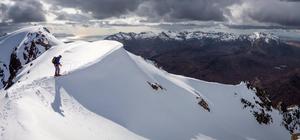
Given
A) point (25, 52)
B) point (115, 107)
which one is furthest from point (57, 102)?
point (25, 52)

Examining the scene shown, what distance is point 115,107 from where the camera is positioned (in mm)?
56406

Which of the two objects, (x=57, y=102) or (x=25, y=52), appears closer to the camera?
(x=57, y=102)

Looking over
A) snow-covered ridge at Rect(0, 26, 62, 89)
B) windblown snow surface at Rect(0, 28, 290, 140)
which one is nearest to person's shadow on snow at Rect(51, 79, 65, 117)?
windblown snow surface at Rect(0, 28, 290, 140)

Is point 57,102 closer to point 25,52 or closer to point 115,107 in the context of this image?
point 115,107

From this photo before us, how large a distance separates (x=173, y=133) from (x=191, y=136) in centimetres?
366

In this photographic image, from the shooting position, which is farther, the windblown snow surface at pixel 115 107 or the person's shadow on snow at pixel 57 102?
the person's shadow on snow at pixel 57 102

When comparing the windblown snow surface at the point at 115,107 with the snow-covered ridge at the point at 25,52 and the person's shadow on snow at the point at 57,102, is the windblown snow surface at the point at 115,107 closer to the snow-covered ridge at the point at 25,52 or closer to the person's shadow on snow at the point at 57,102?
the person's shadow on snow at the point at 57,102

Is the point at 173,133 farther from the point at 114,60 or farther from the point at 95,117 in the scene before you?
the point at 114,60

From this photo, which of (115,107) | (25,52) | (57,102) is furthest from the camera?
(25,52)

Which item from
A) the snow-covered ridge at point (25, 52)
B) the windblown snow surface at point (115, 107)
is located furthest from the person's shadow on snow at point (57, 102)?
the snow-covered ridge at point (25, 52)

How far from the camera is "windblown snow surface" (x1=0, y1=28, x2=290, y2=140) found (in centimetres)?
3875

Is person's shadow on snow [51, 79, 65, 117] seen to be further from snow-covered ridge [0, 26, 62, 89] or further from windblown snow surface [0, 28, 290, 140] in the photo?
snow-covered ridge [0, 26, 62, 89]

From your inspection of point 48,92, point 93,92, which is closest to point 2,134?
point 48,92

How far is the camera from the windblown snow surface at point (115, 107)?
38750 mm
